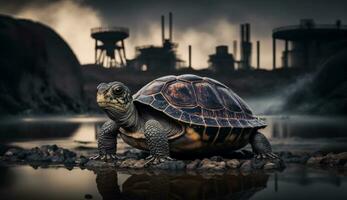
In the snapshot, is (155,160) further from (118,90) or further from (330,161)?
(330,161)

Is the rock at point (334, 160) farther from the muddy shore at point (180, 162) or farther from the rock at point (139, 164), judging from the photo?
the rock at point (139, 164)

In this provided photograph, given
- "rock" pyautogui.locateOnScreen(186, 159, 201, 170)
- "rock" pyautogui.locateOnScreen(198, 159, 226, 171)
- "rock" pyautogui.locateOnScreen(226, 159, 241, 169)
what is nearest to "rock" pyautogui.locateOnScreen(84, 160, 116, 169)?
"rock" pyautogui.locateOnScreen(186, 159, 201, 170)

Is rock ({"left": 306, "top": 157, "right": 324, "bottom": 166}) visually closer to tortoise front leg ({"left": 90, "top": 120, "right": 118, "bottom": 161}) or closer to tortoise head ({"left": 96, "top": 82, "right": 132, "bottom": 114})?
tortoise head ({"left": 96, "top": 82, "right": 132, "bottom": 114})

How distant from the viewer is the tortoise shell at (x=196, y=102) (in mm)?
8477

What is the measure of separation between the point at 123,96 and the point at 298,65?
78915 mm

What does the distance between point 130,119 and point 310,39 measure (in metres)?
74.6

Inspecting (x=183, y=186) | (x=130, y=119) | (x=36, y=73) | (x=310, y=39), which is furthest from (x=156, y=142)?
(x=310, y=39)

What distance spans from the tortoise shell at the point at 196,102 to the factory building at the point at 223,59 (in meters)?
84.2

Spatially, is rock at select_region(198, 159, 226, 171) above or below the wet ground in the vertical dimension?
above

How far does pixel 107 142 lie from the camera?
30.5ft

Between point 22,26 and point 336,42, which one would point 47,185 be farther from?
point 336,42

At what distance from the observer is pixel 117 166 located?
8344mm

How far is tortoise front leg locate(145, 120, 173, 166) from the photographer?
8.17 m

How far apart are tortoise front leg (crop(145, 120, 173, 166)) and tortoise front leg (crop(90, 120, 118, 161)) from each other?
1.21 metres
